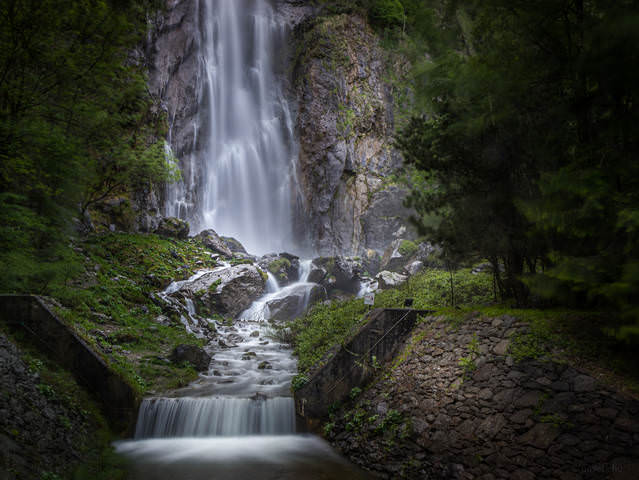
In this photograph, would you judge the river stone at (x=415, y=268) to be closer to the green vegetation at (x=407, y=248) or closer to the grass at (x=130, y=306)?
the green vegetation at (x=407, y=248)

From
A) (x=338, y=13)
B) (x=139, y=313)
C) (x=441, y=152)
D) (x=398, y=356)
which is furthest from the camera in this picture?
(x=338, y=13)

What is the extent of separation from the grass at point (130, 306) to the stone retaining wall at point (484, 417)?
193 inches

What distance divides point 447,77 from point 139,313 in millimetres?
11846

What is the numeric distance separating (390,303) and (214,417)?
6992 millimetres

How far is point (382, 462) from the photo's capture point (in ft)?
16.5

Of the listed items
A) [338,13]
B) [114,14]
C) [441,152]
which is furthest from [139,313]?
[338,13]

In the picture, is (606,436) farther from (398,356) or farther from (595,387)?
(398,356)

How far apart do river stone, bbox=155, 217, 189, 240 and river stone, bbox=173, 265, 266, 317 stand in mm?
4722

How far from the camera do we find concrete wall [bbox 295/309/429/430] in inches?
262

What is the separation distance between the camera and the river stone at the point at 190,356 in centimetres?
919

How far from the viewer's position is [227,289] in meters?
17.0

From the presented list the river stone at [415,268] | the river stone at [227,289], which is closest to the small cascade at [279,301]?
the river stone at [227,289]

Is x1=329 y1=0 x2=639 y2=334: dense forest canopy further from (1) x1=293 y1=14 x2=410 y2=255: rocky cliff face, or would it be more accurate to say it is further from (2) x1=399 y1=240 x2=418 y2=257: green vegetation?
(1) x1=293 y1=14 x2=410 y2=255: rocky cliff face

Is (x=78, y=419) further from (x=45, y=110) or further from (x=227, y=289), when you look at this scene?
(x=227, y=289)
